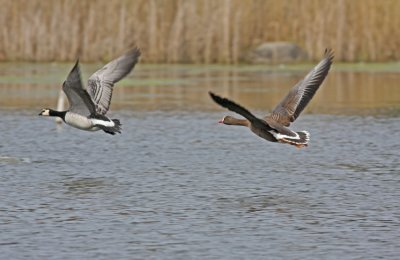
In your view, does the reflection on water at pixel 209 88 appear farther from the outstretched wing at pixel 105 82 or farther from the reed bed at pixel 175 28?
Answer: the outstretched wing at pixel 105 82

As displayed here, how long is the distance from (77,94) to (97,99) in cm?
48

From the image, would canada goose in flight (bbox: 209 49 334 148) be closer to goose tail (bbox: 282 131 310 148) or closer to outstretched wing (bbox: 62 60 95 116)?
goose tail (bbox: 282 131 310 148)

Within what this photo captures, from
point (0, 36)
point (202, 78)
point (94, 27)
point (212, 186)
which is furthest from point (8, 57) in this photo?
point (212, 186)

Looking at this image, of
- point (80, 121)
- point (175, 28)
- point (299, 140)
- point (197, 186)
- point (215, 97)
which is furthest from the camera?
point (175, 28)

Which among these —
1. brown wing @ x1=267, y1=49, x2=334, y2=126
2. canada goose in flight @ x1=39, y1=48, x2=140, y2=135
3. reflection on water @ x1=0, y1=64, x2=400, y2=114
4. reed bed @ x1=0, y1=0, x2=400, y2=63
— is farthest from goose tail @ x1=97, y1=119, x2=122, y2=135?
reed bed @ x1=0, y1=0, x2=400, y2=63

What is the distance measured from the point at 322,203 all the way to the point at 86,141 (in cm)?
680

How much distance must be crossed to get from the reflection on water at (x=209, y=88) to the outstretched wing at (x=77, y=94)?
835 cm

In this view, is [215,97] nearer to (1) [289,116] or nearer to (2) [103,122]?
(1) [289,116]

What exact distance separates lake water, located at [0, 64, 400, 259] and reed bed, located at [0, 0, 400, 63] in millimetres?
8022

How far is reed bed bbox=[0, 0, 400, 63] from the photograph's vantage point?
3125 cm

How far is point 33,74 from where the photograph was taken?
30.3 metres

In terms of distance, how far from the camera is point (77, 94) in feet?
45.1

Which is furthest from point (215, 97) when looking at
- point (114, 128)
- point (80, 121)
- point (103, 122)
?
point (80, 121)

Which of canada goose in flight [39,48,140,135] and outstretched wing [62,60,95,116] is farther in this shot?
canada goose in flight [39,48,140,135]
